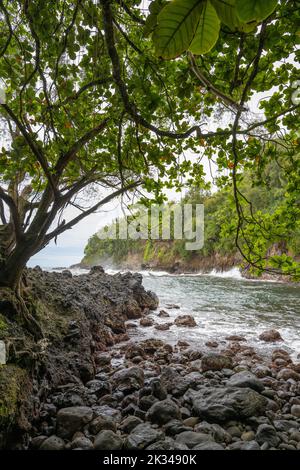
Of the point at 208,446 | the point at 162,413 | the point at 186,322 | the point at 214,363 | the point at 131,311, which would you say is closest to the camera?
the point at 208,446

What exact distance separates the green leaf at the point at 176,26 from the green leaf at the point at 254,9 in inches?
3.5

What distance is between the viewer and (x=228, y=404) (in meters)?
3.50

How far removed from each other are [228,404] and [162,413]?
823 mm

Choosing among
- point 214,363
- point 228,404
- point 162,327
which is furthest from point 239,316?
point 228,404

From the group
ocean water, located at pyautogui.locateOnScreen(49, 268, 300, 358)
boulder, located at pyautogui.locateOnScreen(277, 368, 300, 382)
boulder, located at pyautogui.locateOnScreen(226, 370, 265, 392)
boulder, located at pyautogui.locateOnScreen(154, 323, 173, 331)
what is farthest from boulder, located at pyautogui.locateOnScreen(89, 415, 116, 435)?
boulder, located at pyautogui.locateOnScreen(154, 323, 173, 331)

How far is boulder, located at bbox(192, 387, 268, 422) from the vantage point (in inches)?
133

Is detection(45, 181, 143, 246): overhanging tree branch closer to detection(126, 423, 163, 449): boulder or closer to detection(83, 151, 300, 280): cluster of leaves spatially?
detection(83, 151, 300, 280): cluster of leaves

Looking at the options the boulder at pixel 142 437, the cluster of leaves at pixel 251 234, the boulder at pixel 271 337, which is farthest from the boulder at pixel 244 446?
the boulder at pixel 271 337

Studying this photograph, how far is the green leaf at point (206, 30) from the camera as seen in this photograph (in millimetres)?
585

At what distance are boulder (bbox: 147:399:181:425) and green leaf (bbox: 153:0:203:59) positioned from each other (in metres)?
3.72

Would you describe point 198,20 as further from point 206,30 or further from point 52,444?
point 52,444

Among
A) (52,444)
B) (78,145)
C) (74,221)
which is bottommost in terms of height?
(52,444)

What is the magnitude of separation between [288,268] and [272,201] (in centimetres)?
2718

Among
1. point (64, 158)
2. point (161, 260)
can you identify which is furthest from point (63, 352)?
point (161, 260)
